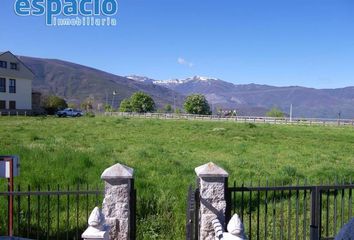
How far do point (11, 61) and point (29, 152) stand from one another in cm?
5581

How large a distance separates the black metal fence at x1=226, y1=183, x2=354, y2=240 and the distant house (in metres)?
58.8

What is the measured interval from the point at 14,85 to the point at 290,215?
65.0 metres

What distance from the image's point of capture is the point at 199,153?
19.5m

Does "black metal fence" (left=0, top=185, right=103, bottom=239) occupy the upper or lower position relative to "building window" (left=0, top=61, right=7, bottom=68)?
lower

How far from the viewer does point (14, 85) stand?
6600 centimetres

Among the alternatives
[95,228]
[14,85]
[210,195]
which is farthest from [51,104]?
[95,228]

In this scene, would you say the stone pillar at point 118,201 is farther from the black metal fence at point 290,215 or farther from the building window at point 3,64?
the building window at point 3,64

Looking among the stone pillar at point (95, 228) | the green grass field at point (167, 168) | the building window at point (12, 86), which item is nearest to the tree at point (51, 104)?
the building window at point (12, 86)

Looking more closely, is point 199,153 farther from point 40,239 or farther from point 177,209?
point 40,239

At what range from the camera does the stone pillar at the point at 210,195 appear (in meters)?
6.61

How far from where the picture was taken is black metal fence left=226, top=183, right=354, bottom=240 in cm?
713

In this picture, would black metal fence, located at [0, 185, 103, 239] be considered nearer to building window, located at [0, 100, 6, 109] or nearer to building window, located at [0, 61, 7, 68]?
building window, located at [0, 100, 6, 109]

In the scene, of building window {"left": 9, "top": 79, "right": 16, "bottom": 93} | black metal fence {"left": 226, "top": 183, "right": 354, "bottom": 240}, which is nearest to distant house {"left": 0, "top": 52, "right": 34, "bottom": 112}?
→ building window {"left": 9, "top": 79, "right": 16, "bottom": 93}

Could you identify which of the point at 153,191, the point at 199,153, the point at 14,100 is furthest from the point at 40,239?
the point at 14,100
